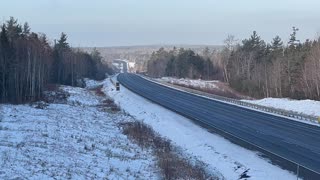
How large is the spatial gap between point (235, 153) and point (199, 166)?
4439 mm

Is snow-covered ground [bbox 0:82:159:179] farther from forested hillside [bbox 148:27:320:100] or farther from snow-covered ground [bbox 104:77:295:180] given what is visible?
forested hillside [bbox 148:27:320:100]

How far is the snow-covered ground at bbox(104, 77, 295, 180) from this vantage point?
20562 mm

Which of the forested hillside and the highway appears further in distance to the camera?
the forested hillside

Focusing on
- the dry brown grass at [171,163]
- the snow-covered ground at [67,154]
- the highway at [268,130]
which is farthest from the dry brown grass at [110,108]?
the dry brown grass at [171,163]

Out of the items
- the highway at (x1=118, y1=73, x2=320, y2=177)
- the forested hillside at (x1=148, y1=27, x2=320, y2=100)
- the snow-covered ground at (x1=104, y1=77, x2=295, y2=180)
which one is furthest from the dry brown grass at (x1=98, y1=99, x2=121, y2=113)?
the forested hillside at (x1=148, y1=27, x2=320, y2=100)

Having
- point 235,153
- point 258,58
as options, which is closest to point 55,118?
point 235,153

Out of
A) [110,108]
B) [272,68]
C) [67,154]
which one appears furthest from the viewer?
[272,68]

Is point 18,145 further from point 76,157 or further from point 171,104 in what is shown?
point 171,104

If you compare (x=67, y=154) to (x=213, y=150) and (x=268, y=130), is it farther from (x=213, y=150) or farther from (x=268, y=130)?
(x=268, y=130)

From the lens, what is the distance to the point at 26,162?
1597 cm

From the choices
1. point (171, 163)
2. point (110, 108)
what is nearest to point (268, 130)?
point (171, 163)

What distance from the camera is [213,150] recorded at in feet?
88.0

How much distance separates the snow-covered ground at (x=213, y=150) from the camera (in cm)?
2056

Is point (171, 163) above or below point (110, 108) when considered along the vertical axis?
above
